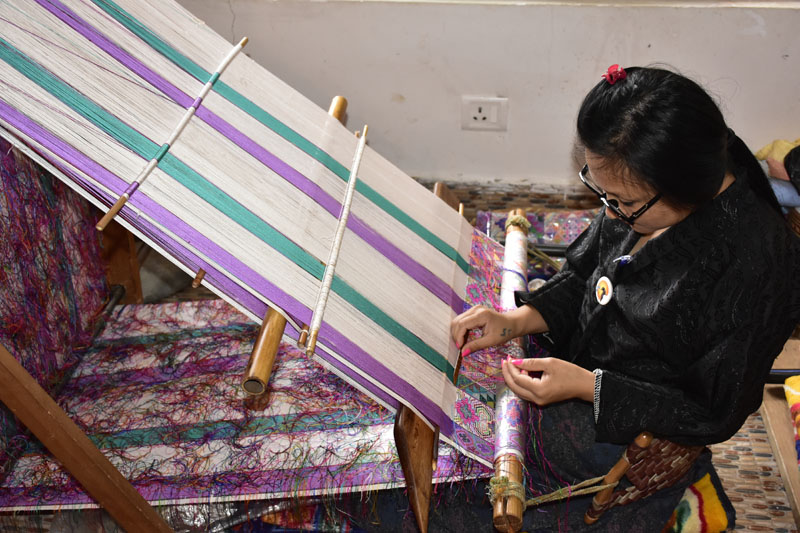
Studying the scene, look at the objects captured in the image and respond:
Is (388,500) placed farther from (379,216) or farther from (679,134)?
(679,134)

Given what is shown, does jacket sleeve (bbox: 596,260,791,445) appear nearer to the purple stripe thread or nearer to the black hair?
the black hair

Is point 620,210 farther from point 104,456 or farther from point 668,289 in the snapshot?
point 104,456

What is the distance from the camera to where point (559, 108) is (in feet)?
9.44

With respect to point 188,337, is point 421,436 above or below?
below

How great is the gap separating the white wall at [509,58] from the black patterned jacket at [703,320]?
4.18 feet

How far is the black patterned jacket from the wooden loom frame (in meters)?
0.41

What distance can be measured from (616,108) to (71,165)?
3.56 feet

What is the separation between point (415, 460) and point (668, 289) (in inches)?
25.7

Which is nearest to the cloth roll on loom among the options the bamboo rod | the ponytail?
the ponytail

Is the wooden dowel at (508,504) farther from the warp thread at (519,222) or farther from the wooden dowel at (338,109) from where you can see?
the wooden dowel at (338,109)

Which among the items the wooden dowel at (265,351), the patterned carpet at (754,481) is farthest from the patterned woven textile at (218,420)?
the patterned carpet at (754,481)

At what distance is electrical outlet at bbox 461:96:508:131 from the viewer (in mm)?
2883

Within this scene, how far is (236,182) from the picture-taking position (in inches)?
67.3

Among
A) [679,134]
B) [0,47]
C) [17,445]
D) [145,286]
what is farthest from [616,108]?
[145,286]
